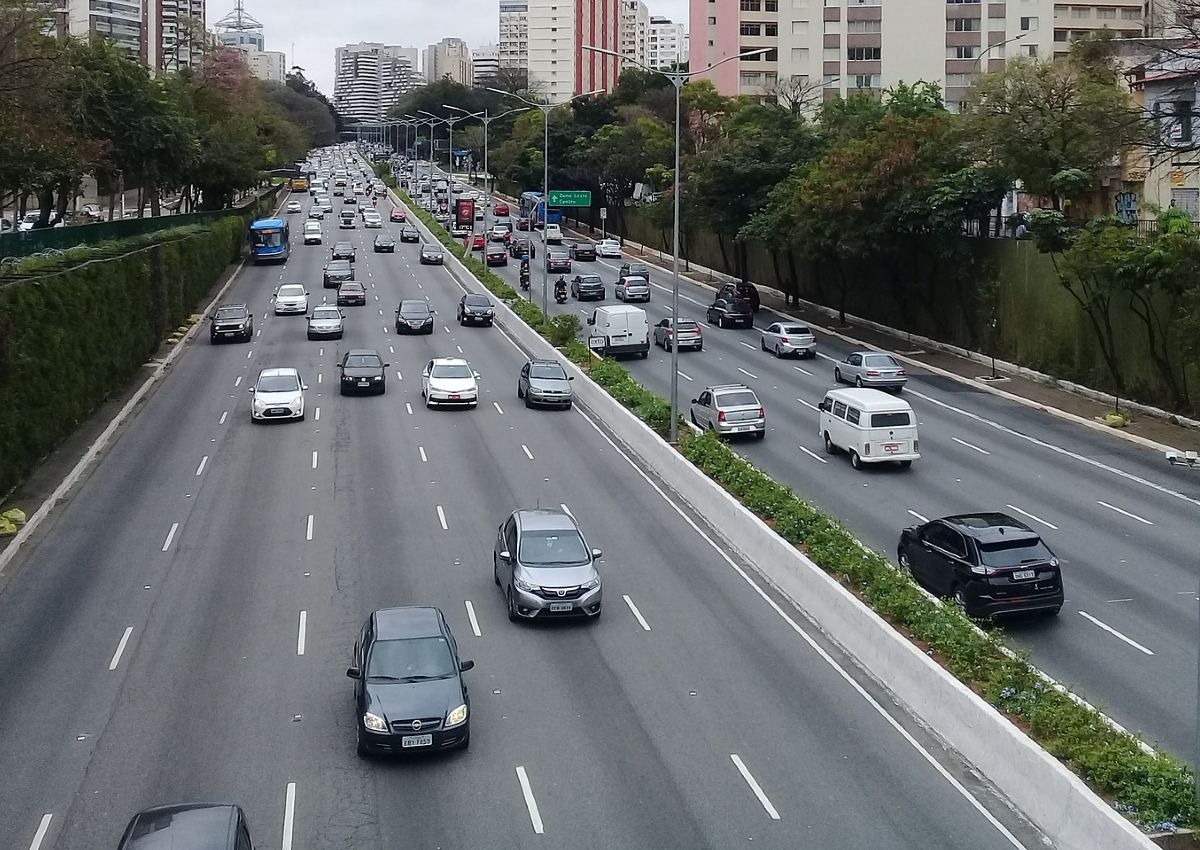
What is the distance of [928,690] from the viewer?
17.7m

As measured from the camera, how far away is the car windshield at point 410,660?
17062mm

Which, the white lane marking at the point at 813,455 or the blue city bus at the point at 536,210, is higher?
the blue city bus at the point at 536,210

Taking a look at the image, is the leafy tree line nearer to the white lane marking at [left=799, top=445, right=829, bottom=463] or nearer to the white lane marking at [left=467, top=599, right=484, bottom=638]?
the white lane marking at [left=467, top=599, right=484, bottom=638]

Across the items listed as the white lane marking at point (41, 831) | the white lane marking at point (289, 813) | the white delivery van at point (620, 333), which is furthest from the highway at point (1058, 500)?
the white lane marking at point (41, 831)

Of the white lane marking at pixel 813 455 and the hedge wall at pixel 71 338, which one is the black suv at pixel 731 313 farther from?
the white lane marking at pixel 813 455

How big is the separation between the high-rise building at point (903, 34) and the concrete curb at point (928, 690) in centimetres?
Answer: 7330

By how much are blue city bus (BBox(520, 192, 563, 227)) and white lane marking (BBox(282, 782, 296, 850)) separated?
95.5 m

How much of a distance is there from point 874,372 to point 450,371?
1416 centimetres

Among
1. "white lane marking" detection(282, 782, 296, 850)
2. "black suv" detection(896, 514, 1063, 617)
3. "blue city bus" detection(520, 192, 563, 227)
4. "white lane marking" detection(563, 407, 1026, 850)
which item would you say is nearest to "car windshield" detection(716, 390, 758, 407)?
"white lane marking" detection(563, 407, 1026, 850)

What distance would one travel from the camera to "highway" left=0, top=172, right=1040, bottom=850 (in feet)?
48.9

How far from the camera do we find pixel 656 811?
49.1 feet

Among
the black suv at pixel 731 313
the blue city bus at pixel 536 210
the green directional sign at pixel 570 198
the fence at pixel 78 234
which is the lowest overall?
the black suv at pixel 731 313

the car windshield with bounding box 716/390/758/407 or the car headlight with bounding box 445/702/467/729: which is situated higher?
the car windshield with bounding box 716/390/758/407

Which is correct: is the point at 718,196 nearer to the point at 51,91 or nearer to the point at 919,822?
the point at 51,91
